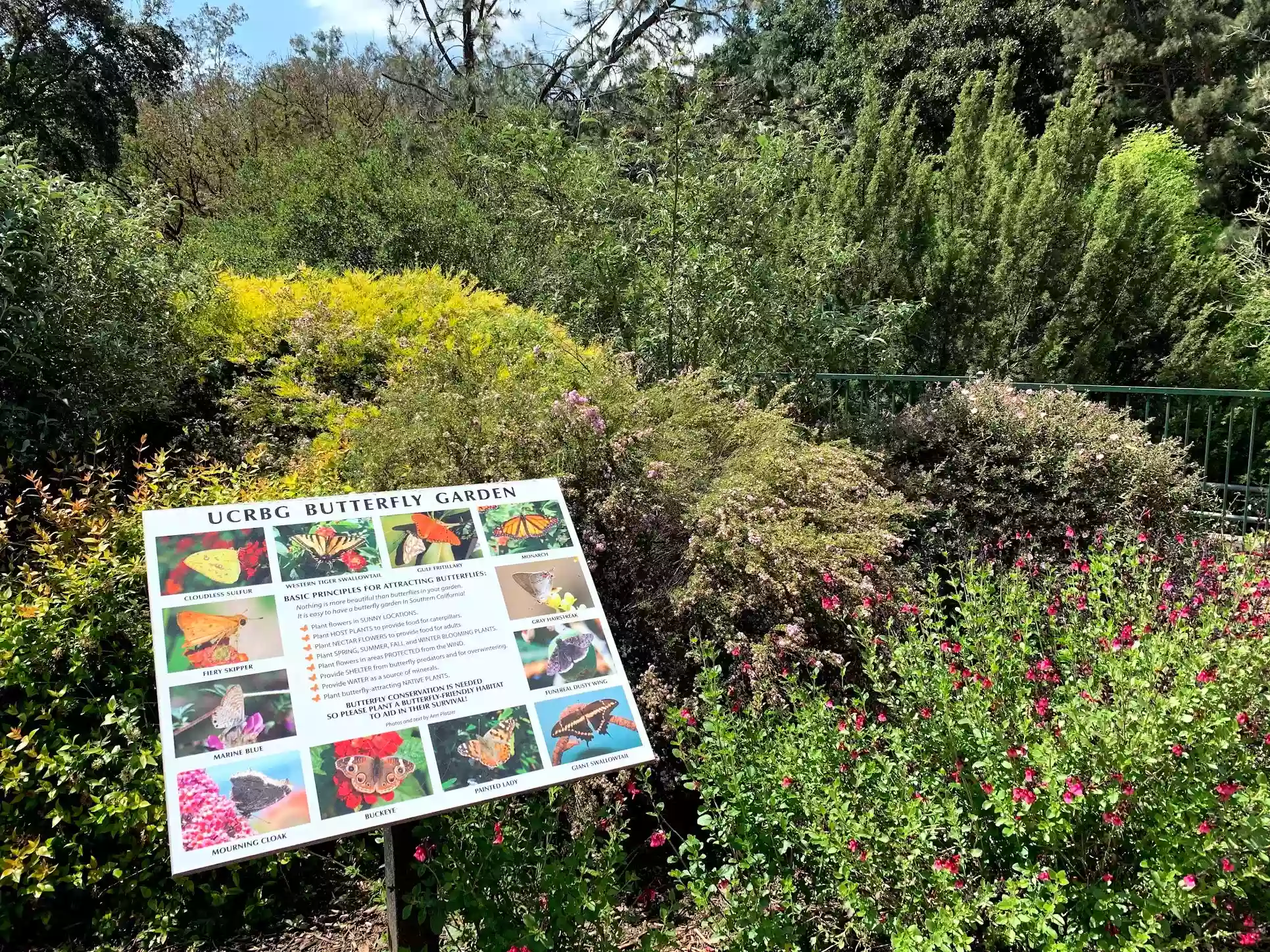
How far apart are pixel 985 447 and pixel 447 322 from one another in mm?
3343

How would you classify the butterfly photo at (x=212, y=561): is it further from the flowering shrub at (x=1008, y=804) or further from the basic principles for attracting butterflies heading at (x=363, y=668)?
the flowering shrub at (x=1008, y=804)

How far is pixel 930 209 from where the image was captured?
33.8ft

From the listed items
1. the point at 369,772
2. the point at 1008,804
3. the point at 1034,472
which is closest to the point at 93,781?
the point at 369,772

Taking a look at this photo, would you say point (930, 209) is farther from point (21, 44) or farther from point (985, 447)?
point (21, 44)

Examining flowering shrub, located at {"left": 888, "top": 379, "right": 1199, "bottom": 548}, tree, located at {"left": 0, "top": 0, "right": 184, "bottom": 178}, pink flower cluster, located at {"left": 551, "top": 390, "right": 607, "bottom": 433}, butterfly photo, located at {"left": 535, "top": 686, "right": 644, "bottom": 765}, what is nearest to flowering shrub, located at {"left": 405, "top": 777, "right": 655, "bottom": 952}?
butterfly photo, located at {"left": 535, "top": 686, "right": 644, "bottom": 765}

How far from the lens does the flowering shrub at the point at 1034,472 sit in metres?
4.92

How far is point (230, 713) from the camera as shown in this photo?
6.36 ft

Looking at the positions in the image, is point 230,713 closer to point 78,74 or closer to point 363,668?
point 363,668

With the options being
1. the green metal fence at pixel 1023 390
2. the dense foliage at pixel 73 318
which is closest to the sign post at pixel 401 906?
the dense foliage at pixel 73 318

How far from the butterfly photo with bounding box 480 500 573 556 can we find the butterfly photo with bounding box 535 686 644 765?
473mm

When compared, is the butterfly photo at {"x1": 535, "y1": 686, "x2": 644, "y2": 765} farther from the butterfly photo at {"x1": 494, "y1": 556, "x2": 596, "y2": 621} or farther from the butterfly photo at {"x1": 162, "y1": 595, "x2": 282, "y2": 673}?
the butterfly photo at {"x1": 162, "y1": 595, "x2": 282, "y2": 673}

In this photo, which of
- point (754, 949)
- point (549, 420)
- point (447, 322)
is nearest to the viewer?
point (754, 949)

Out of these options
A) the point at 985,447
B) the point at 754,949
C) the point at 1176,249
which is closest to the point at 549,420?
the point at 754,949

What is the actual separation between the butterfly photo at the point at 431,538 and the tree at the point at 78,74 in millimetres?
15246
